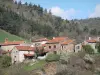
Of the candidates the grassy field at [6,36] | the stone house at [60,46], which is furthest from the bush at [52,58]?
the grassy field at [6,36]

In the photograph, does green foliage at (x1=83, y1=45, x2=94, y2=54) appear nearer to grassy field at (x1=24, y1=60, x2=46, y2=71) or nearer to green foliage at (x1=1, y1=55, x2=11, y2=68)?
grassy field at (x1=24, y1=60, x2=46, y2=71)

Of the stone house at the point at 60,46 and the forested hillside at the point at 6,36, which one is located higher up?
the forested hillside at the point at 6,36

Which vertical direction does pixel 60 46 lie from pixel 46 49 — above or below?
above

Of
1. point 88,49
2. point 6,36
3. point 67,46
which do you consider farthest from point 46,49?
point 6,36

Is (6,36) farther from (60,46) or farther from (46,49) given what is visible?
(60,46)

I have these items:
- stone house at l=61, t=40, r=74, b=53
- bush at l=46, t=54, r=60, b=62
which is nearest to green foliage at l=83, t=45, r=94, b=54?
stone house at l=61, t=40, r=74, b=53

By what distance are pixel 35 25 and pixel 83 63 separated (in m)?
63.9

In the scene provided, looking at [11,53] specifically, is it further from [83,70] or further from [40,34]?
[40,34]

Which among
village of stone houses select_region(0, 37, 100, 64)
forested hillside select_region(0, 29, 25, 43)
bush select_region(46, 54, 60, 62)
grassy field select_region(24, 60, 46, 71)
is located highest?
forested hillside select_region(0, 29, 25, 43)

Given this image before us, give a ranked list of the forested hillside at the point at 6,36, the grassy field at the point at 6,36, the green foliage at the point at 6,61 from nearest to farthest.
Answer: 1. the green foliage at the point at 6,61
2. the forested hillside at the point at 6,36
3. the grassy field at the point at 6,36

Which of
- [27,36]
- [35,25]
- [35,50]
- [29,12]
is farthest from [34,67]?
[29,12]

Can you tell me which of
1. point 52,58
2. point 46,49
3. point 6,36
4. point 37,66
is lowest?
point 37,66

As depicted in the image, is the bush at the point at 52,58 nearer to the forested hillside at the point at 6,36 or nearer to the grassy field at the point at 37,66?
the grassy field at the point at 37,66

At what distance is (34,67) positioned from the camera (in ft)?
158
